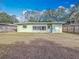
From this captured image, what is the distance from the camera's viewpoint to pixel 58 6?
3004 inches

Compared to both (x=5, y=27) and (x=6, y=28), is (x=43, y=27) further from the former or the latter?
(x=6, y=28)

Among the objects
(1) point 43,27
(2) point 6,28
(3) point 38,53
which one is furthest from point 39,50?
(2) point 6,28

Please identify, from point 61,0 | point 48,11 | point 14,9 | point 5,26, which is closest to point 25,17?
point 14,9

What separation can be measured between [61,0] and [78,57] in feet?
223

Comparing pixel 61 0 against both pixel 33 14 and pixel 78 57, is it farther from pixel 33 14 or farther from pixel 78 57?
pixel 78 57

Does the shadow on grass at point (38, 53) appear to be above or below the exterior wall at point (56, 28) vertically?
below

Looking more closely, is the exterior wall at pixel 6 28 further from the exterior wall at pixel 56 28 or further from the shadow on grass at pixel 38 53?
the shadow on grass at pixel 38 53

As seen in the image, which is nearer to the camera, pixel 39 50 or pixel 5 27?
pixel 39 50

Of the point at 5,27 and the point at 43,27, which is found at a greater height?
the point at 5,27

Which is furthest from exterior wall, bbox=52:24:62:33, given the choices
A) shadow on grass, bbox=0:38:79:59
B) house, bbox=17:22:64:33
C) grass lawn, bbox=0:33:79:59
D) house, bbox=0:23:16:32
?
shadow on grass, bbox=0:38:79:59

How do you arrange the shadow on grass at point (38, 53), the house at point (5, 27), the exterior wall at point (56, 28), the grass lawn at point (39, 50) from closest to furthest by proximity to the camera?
the shadow on grass at point (38, 53) → the grass lawn at point (39, 50) → the exterior wall at point (56, 28) → the house at point (5, 27)

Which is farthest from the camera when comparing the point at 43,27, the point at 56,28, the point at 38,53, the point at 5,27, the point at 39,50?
the point at 5,27

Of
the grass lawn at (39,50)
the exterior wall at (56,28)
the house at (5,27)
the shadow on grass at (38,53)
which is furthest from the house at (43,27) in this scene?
the shadow on grass at (38,53)

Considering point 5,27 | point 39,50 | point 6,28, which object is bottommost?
point 39,50
